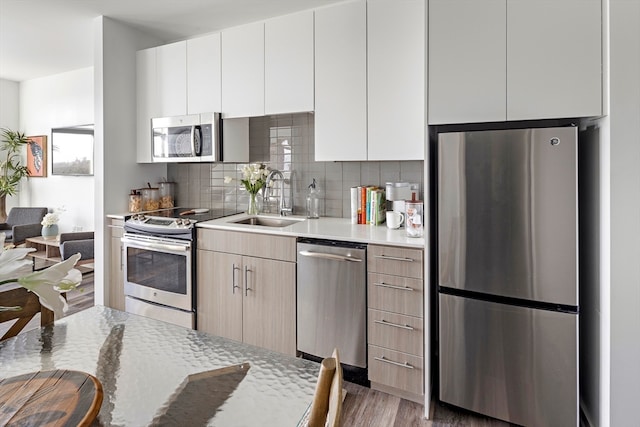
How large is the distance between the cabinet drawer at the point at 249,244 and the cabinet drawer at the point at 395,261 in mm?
Result: 531

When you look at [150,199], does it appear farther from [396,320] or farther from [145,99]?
[396,320]

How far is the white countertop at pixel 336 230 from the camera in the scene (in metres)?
2.16

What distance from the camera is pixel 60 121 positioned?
505cm

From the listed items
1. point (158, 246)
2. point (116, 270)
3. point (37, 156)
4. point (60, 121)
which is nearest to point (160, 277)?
point (158, 246)

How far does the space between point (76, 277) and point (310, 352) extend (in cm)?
173

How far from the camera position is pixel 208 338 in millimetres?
1323

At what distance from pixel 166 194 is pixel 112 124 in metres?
0.78

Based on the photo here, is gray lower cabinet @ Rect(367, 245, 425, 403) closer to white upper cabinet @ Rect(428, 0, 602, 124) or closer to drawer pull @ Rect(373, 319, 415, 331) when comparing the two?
drawer pull @ Rect(373, 319, 415, 331)

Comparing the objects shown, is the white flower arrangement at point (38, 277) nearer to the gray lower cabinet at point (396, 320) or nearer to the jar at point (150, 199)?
the gray lower cabinet at point (396, 320)

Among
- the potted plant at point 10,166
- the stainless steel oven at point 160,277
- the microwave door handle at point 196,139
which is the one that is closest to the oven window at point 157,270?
the stainless steel oven at point 160,277

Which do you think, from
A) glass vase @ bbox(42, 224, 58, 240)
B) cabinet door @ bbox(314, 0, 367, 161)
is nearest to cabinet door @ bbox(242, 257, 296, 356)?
cabinet door @ bbox(314, 0, 367, 161)

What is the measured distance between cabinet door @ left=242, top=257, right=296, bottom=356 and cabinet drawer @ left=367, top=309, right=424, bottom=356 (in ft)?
1.78

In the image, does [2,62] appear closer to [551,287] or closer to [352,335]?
[352,335]

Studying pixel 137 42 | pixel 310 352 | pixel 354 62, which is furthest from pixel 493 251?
pixel 137 42
